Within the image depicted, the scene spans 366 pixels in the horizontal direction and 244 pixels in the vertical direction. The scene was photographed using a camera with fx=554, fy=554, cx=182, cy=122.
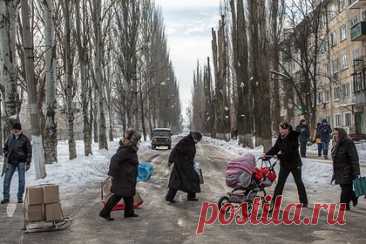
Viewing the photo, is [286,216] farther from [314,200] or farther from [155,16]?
[155,16]

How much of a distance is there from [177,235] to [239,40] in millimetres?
29385

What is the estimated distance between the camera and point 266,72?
29031 mm

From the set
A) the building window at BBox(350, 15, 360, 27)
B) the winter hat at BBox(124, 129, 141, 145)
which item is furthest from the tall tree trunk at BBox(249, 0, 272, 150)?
the building window at BBox(350, 15, 360, 27)

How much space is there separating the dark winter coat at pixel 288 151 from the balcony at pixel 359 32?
3831 cm

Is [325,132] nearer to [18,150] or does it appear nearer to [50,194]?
[18,150]

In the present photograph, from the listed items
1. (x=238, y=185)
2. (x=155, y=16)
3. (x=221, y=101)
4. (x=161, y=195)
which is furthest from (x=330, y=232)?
(x=155, y=16)

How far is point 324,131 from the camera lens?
24141 mm

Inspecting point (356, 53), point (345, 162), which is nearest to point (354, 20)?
point (356, 53)

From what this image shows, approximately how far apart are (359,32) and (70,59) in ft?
98.2

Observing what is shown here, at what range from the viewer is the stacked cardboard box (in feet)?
29.5

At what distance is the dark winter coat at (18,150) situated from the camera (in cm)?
1223

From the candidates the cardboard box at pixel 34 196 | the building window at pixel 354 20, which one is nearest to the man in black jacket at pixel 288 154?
the cardboard box at pixel 34 196

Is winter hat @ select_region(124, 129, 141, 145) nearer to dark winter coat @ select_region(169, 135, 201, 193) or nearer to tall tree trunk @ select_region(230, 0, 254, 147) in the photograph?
dark winter coat @ select_region(169, 135, 201, 193)

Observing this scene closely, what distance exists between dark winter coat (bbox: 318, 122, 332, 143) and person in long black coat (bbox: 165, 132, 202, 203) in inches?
508
